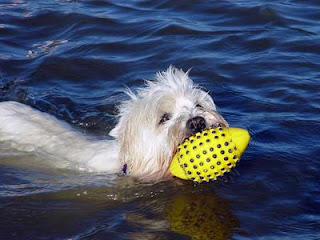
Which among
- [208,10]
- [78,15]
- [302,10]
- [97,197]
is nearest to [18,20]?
[78,15]

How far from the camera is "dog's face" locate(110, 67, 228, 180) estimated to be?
21.0 feet

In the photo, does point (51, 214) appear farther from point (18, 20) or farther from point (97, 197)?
point (18, 20)

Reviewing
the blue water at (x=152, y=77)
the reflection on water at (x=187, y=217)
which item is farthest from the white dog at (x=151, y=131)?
the reflection on water at (x=187, y=217)

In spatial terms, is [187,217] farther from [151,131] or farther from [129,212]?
[151,131]

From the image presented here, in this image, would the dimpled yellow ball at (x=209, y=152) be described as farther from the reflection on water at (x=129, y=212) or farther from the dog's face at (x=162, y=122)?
the reflection on water at (x=129, y=212)

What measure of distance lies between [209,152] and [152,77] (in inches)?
147

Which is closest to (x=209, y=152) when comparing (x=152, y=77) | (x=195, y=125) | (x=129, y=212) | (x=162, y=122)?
(x=195, y=125)

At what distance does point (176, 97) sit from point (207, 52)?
410 centimetres

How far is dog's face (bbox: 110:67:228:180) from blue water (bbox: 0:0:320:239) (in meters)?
0.30

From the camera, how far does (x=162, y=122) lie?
650 cm

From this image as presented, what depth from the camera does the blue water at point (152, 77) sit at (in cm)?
617

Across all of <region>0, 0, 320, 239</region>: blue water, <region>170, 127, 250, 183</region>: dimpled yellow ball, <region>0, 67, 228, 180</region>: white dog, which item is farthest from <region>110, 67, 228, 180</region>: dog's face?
<region>0, 0, 320, 239</region>: blue water

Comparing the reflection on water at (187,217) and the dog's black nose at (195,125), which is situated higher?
the dog's black nose at (195,125)

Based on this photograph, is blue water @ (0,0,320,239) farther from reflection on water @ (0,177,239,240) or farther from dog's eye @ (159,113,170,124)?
dog's eye @ (159,113,170,124)
